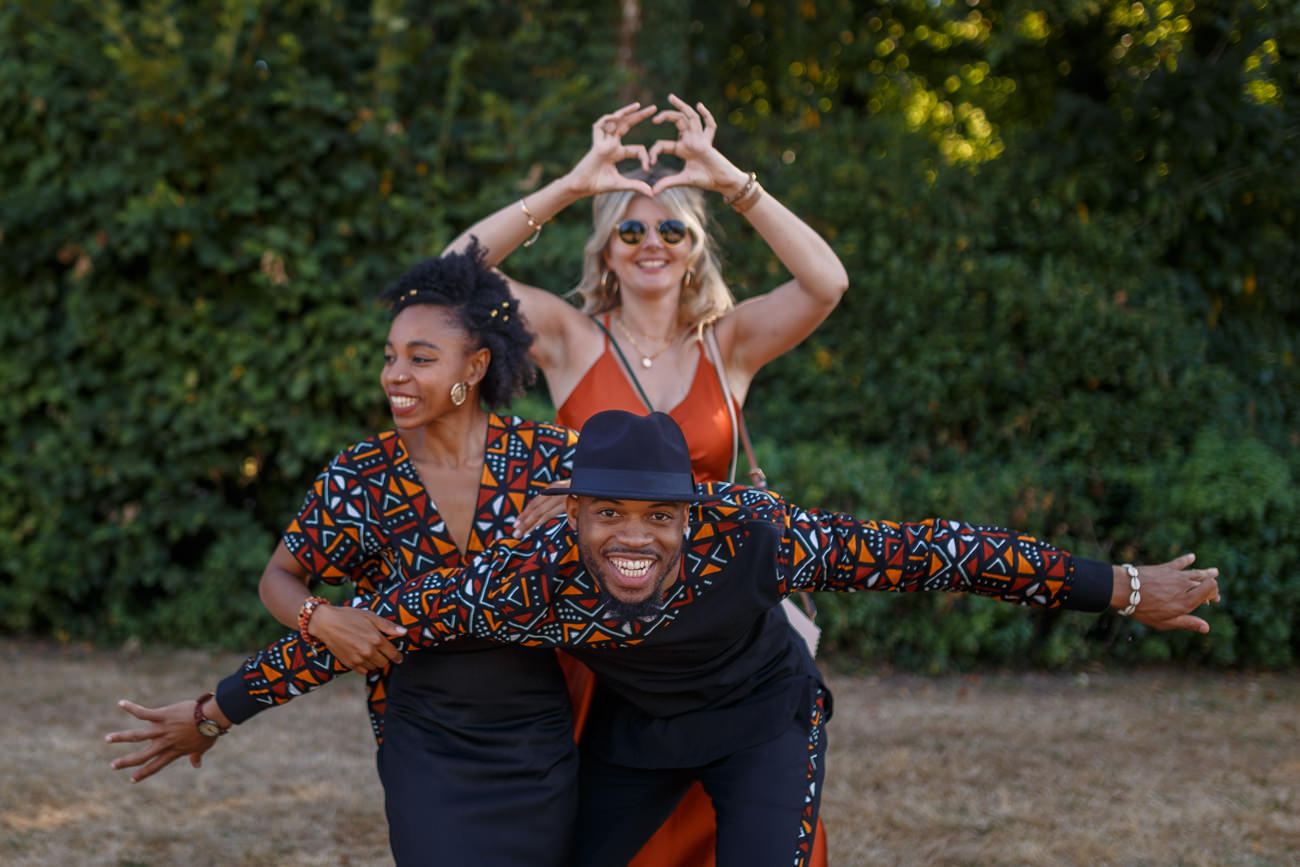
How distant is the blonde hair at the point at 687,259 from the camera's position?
4023 millimetres

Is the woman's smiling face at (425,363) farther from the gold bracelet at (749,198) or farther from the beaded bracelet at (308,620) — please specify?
the gold bracelet at (749,198)

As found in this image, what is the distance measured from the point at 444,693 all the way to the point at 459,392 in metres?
0.80

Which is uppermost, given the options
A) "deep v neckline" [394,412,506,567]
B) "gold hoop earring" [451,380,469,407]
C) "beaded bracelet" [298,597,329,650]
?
"gold hoop earring" [451,380,469,407]

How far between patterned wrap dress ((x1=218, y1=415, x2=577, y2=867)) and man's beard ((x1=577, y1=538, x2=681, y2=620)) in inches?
15.2

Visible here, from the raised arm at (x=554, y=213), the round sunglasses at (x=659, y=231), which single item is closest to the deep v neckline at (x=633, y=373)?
the raised arm at (x=554, y=213)

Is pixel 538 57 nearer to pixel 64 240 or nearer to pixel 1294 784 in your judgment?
pixel 64 240

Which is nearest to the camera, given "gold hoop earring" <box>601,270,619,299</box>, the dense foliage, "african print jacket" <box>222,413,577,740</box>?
"african print jacket" <box>222,413,577,740</box>

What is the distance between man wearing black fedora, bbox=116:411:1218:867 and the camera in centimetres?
282

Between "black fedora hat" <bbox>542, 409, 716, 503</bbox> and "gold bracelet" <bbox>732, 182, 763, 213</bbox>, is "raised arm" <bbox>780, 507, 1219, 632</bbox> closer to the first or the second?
"black fedora hat" <bbox>542, 409, 716, 503</bbox>

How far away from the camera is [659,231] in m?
3.98

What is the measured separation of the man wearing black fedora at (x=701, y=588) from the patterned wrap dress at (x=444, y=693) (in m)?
0.14

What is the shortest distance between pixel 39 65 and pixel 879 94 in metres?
6.19

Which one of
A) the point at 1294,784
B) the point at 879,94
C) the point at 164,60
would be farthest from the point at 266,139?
the point at 1294,784

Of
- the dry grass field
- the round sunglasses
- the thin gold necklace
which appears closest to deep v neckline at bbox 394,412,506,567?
the thin gold necklace
